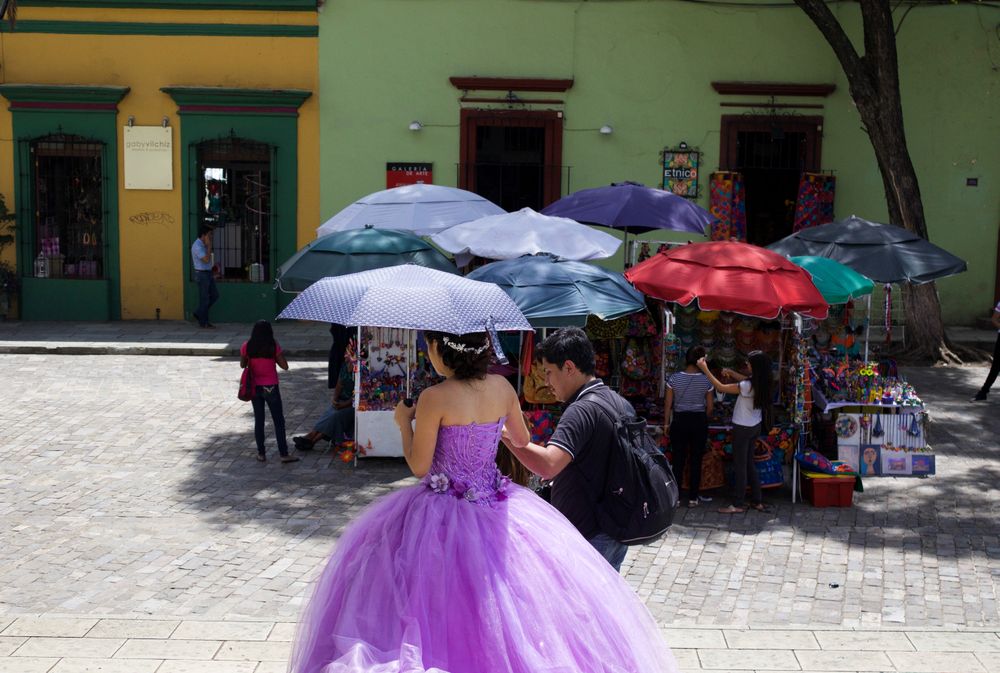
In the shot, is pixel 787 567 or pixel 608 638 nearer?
pixel 608 638

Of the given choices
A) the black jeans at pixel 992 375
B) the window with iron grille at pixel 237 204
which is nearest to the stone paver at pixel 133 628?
the black jeans at pixel 992 375

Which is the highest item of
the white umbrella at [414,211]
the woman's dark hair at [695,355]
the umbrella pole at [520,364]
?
the white umbrella at [414,211]

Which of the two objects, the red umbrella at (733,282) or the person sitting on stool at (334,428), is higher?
the red umbrella at (733,282)

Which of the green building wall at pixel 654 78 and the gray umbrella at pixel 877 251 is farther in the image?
the green building wall at pixel 654 78

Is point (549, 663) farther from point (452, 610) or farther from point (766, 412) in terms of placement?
point (766, 412)

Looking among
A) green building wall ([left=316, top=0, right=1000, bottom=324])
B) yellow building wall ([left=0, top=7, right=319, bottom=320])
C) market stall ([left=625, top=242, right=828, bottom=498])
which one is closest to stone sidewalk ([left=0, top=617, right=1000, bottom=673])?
market stall ([left=625, top=242, right=828, bottom=498])

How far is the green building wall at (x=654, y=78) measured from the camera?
18531 millimetres

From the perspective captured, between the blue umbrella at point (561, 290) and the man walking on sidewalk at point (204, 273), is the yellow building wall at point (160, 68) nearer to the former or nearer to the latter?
the man walking on sidewalk at point (204, 273)

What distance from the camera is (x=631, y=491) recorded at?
505 cm

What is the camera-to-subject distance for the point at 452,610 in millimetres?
4500

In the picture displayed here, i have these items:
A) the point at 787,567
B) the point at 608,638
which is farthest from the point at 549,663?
the point at 787,567

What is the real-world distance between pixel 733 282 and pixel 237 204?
37.2ft

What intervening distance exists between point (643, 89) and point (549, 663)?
1529 centimetres

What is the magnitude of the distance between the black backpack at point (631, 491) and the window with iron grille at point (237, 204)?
14557 mm
